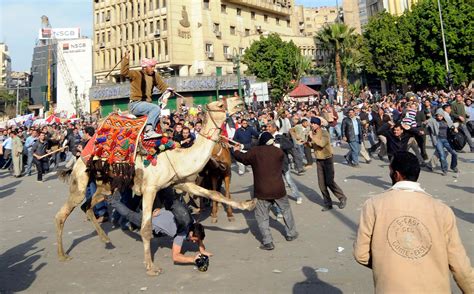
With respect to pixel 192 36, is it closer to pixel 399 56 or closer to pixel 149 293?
pixel 399 56

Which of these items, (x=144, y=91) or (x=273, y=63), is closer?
(x=144, y=91)

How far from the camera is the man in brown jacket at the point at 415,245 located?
2814mm

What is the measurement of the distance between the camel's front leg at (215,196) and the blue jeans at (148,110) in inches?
50.3

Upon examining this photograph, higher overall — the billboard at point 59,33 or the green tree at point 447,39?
the billboard at point 59,33

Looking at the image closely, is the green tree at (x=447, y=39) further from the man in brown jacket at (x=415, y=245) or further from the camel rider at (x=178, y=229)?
the man in brown jacket at (x=415, y=245)

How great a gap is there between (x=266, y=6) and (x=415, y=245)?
71.0 m

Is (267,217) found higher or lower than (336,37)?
lower

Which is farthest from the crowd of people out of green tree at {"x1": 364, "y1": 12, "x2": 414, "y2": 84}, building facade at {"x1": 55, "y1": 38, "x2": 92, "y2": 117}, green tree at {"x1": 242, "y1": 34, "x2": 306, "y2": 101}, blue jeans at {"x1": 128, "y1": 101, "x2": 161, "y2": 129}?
building facade at {"x1": 55, "y1": 38, "x2": 92, "y2": 117}

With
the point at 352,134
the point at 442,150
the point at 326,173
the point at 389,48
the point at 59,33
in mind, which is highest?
the point at 59,33

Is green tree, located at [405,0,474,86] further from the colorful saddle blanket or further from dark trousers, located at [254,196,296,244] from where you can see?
the colorful saddle blanket

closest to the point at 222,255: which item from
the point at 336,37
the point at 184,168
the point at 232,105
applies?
the point at 184,168

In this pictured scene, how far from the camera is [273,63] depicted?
54.9 metres

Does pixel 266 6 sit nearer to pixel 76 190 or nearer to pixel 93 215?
pixel 93 215

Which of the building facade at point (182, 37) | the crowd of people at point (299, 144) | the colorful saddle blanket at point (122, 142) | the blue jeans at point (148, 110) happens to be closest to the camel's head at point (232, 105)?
the crowd of people at point (299, 144)
